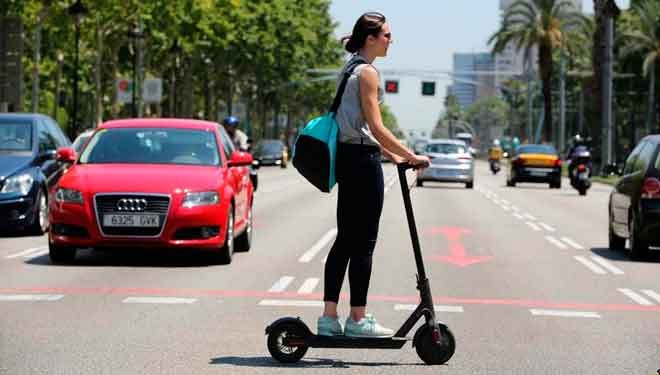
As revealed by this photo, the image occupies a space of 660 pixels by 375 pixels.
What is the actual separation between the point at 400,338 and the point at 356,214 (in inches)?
27.9

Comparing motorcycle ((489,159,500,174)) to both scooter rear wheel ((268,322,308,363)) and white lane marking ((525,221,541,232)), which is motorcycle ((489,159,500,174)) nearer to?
white lane marking ((525,221,541,232))

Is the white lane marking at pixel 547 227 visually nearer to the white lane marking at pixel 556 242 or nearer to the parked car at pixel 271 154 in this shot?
the white lane marking at pixel 556 242

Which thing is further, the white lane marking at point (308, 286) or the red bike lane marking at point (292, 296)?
the white lane marking at point (308, 286)

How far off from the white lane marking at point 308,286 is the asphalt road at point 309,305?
17 millimetres

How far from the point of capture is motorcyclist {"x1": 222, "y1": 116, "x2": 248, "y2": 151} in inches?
1021

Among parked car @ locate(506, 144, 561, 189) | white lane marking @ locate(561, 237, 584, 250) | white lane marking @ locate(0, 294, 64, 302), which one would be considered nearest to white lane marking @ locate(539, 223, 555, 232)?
white lane marking @ locate(561, 237, 584, 250)

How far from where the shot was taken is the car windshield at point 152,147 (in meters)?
16.5

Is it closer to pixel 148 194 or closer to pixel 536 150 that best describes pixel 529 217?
pixel 148 194

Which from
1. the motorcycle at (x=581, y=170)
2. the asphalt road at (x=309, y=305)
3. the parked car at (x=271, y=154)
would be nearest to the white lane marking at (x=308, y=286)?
the asphalt road at (x=309, y=305)

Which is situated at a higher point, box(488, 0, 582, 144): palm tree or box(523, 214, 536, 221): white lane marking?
box(488, 0, 582, 144): palm tree

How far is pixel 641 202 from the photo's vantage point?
17.6 meters

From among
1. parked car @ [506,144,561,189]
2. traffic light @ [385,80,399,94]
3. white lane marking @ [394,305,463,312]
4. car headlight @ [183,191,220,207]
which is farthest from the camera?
traffic light @ [385,80,399,94]

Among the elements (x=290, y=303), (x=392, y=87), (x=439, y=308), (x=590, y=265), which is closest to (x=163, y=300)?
(x=290, y=303)

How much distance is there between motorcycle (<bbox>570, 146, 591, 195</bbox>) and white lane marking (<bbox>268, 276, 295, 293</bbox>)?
28672 millimetres
